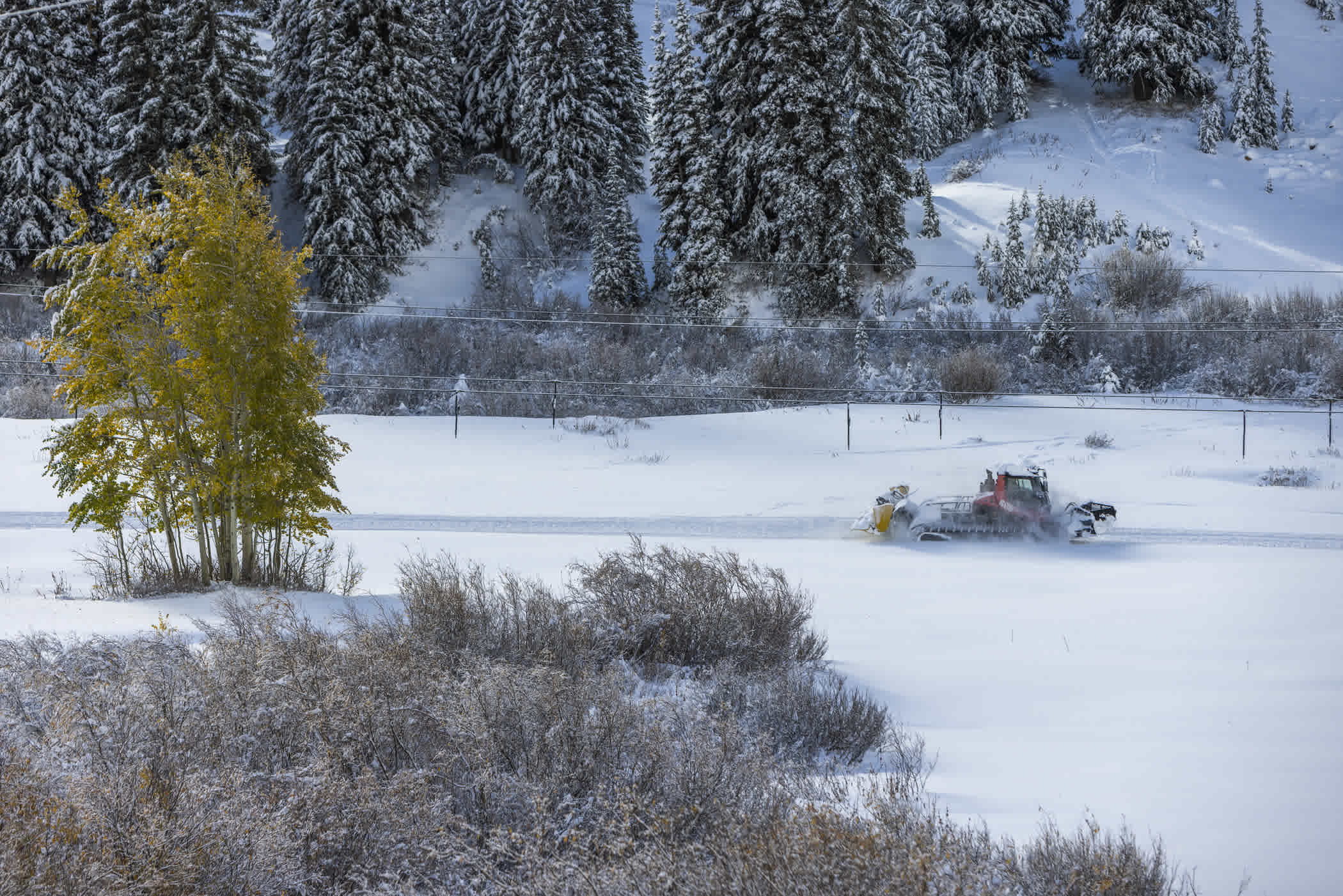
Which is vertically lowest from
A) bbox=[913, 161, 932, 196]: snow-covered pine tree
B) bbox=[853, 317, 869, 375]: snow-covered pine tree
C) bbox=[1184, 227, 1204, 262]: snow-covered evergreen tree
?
bbox=[853, 317, 869, 375]: snow-covered pine tree

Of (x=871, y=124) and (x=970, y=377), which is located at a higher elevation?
(x=871, y=124)

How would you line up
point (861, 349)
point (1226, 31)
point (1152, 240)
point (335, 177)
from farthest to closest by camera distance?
point (1226, 31) → point (1152, 240) → point (335, 177) → point (861, 349)

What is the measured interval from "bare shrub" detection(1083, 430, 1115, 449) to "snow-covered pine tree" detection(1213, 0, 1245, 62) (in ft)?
106

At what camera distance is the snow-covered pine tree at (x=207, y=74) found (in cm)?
3331

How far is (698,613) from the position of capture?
30.3 ft

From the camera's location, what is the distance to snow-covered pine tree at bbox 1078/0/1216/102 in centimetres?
4400

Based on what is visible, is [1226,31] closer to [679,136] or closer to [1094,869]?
[679,136]

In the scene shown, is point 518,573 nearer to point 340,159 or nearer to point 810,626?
point 810,626

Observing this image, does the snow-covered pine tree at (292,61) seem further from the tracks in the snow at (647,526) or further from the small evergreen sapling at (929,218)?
the tracks in the snow at (647,526)

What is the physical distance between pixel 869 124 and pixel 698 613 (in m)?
29.7

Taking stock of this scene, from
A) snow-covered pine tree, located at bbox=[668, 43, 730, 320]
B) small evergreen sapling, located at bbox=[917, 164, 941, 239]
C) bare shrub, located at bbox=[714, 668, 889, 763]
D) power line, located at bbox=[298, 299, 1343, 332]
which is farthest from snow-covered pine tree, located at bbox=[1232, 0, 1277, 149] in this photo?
bare shrub, located at bbox=[714, 668, 889, 763]

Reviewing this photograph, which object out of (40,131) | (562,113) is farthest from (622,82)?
(40,131)

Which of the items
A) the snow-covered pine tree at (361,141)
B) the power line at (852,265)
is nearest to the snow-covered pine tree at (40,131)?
the power line at (852,265)

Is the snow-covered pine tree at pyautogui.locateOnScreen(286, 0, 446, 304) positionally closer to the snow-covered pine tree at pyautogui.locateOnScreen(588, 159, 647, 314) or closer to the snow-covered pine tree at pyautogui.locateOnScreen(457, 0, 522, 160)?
the snow-covered pine tree at pyautogui.locateOnScreen(457, 0, 522, 160)
